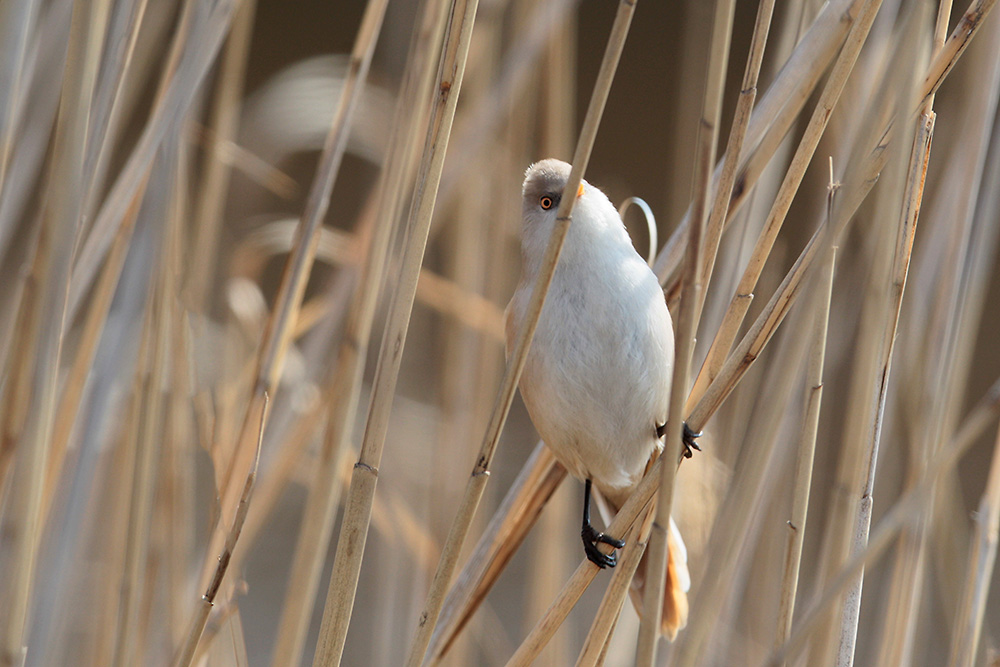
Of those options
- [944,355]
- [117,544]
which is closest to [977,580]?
[944,355]

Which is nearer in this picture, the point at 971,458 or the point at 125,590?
the point at 125,590

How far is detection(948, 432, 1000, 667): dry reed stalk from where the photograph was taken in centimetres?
76

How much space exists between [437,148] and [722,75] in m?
0.18

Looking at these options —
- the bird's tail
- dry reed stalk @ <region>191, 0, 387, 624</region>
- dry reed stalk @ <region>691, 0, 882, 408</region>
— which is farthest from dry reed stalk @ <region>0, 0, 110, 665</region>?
the bird's tail

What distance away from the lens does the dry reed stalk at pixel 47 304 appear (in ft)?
1.68

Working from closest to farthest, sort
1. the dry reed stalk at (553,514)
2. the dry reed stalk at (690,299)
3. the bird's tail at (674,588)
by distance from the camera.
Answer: the dry reed stalk at (690,299), the bird's tail at (674,588), the dry reed stalk at (553,514)

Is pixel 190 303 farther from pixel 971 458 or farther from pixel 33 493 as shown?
pixel 971 458

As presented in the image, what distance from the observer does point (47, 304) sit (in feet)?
1.77

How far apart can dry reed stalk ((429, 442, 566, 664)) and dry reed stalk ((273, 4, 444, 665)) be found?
13 centimetres

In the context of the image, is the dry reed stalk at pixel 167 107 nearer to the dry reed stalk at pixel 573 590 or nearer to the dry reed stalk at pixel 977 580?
the dry reed stalk at pixel 573 590

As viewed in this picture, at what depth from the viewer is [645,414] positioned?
854 millimetres

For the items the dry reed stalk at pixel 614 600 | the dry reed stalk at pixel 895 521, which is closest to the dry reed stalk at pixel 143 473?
the dry reed stalk at pixel 614 600

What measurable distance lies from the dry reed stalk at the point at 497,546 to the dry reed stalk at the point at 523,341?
149mm

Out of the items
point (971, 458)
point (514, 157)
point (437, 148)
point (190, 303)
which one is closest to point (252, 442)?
point (190, 303)
